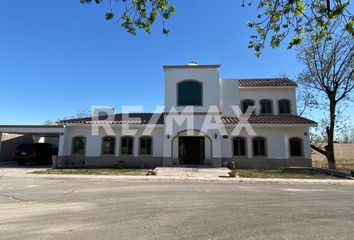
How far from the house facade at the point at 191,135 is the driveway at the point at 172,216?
11572 millimetres

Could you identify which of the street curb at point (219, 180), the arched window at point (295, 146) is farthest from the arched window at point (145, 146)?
the arched window at point (295, 146)

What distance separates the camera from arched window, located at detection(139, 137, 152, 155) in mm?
22234

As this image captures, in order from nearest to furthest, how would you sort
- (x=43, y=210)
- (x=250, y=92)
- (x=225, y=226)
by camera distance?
(x=225, y=226)
(x=43, y=210)
(x=250, y=92)

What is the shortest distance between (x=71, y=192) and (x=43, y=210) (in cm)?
310

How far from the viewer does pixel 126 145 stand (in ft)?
73.9

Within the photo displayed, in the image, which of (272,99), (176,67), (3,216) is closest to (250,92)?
(272,99)

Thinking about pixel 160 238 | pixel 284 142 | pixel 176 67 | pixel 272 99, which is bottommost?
pixel 160 238

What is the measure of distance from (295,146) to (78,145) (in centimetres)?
1822

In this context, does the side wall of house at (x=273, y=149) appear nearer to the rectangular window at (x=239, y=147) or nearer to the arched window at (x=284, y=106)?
the rectangular window at (x=239, y=147)

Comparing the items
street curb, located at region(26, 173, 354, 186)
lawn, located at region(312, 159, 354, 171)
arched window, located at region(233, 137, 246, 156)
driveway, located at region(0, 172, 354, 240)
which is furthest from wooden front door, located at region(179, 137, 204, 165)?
driveway, located at region(0, 172, 354, 240)

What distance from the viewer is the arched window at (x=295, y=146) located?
848 inches

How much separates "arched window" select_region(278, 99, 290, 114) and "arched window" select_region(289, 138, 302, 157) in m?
3.07

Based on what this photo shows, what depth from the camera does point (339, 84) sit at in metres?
23.0

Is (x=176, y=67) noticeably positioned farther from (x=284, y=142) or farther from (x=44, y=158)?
(x=44, y=158)
